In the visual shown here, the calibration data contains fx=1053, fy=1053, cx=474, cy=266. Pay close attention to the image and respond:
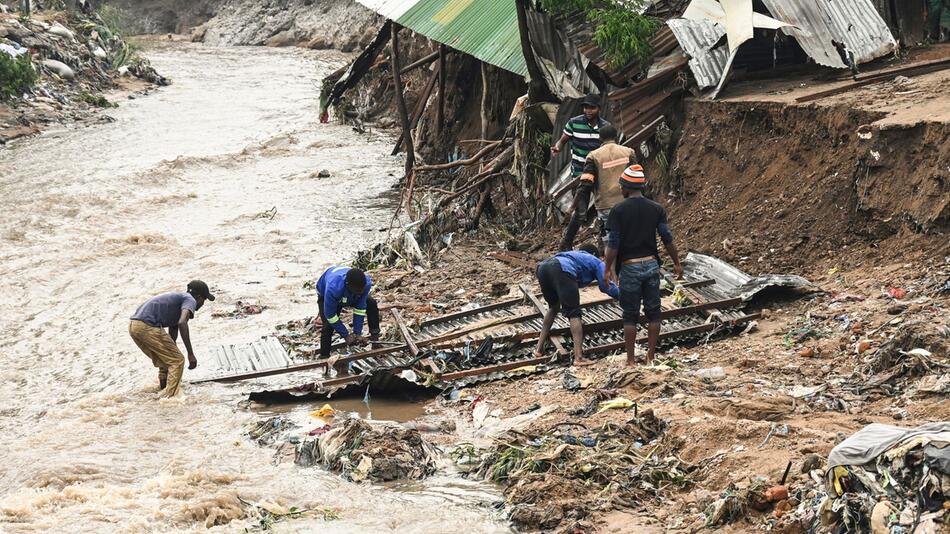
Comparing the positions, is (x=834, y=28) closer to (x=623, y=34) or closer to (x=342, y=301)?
(x=623, y=34)

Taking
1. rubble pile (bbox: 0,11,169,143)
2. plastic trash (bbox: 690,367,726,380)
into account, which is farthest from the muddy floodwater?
plastic trash (bbox: 690,367,726,380)

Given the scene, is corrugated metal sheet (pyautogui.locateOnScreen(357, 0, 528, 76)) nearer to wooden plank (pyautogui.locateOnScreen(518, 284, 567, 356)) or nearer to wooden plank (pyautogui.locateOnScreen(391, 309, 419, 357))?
wooden plank (pyautogui.locateOnScreen(518, 284, 567, 356))

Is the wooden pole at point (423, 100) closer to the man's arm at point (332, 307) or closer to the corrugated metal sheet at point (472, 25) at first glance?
the corrugated metal sheet at point (472, 25)

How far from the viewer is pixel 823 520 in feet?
14.9

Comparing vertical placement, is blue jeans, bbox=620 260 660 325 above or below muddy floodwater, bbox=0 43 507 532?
above

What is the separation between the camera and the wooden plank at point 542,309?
8453 mm

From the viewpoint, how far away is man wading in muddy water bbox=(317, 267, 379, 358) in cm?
856

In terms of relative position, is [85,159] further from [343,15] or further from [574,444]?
[343,15]

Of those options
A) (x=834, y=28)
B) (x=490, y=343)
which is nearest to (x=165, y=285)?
(x=490, y=343)

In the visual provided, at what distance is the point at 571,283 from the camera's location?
8125 millimetres

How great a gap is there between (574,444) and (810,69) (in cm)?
679

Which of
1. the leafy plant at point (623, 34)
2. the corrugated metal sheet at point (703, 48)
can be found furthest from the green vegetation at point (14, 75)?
the corrugated metal sheet at point (703, 48)

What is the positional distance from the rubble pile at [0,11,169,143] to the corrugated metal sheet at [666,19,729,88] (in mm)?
16906

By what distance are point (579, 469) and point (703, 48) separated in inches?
248
